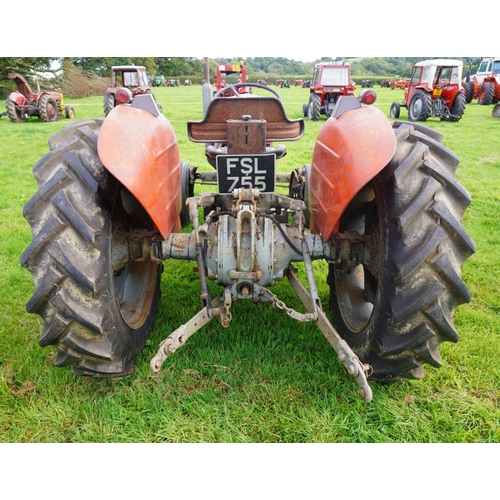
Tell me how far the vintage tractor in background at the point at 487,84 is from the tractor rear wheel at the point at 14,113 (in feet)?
59.3

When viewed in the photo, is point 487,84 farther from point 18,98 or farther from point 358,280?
point 358,280

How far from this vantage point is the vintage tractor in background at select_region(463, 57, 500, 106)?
19.0 meters

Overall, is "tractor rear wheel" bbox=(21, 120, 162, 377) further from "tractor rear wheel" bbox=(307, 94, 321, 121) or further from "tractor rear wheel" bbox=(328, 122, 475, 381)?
"tractor rear wheel" bbox=(307, 94, 321, 121)

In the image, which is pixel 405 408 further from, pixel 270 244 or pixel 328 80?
pixel 328 80

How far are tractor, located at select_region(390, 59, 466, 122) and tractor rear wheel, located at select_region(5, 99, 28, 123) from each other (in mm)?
12887

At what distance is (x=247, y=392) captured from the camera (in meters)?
2.50

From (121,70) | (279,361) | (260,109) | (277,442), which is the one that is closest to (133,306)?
(279,361)

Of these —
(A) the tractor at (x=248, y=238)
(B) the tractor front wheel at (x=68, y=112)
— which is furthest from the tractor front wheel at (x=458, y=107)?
(B) the tractor front wheel at (x=68, y=112)

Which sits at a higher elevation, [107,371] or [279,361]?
[107,371]

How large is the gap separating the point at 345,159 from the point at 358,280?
1145mm

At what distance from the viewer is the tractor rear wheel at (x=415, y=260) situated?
2.07 meters

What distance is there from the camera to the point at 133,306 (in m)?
2.96

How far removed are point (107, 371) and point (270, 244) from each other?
1.08 metres

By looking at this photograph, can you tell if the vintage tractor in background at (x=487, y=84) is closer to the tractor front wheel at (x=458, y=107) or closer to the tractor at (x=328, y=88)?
the tractor front wheel at (x=458, y=107)
